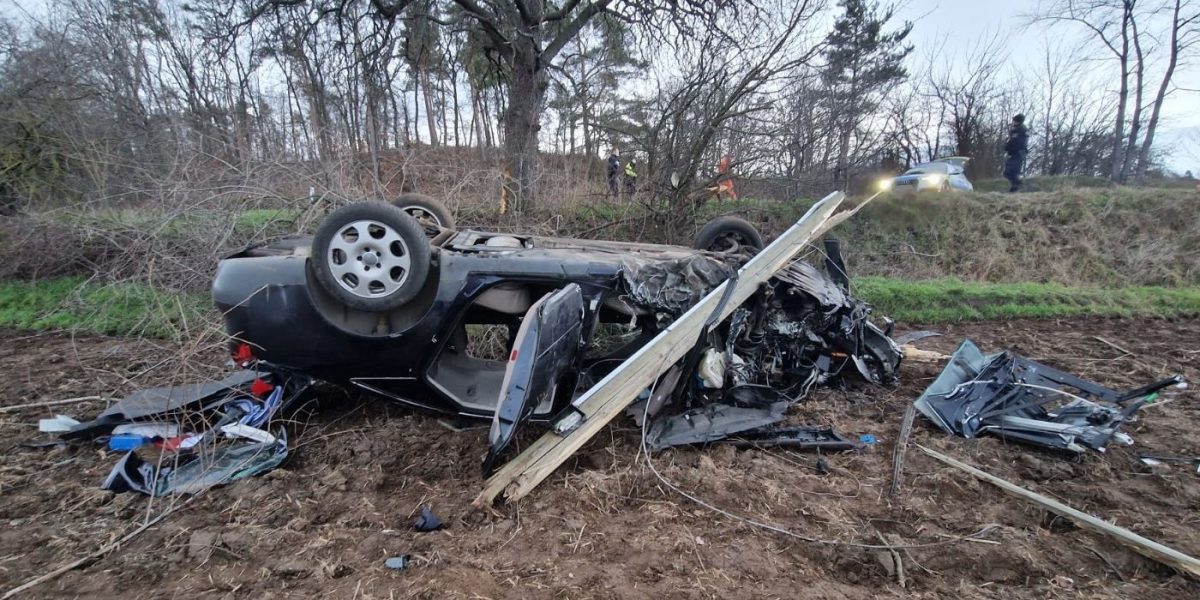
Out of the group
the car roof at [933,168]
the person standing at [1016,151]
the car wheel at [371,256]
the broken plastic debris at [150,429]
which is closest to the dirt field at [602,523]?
the broken plastic debris at [150,429]

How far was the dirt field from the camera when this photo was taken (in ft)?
7.19

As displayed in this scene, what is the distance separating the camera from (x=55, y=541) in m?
2.43

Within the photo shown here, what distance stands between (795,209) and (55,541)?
10524 mm

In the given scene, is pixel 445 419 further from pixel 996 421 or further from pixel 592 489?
pixel 996 421

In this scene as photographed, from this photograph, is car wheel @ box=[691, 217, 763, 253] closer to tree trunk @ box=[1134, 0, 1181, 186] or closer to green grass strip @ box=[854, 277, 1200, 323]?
green grass strip @ box=[854, 277, 1200, 323]

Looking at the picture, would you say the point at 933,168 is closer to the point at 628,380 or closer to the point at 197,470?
the point at 628,380

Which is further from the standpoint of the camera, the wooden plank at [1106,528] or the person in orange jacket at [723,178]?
the person in orange jacket at [723,178]

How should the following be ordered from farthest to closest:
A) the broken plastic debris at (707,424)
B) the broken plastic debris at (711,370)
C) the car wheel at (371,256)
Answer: the broken plastic debris at (711,370) → the broken plastic debris at (707,424) → the car wheel at (371,256)

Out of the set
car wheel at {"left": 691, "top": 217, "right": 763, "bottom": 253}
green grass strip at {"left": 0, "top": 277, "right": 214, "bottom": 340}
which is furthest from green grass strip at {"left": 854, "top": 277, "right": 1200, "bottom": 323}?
green grass strip at {"left": 0, "top": 277, "right": 214, "bottom": 340}

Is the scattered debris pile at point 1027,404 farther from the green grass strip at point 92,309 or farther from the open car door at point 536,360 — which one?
the green grass strip at point 92,309

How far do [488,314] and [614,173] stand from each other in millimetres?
7053

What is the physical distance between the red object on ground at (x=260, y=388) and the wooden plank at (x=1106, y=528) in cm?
420

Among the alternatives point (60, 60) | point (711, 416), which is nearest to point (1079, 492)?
point (711, 416)

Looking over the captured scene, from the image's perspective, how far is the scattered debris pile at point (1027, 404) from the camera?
336 cm
